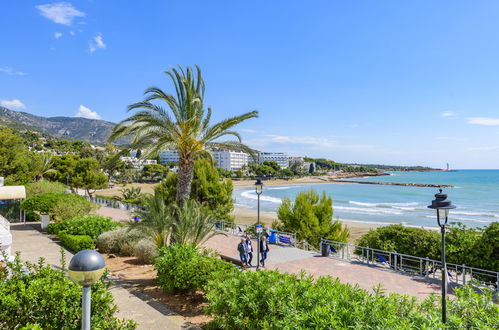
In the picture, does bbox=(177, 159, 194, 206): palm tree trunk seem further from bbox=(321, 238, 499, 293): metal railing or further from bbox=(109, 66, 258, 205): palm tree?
bbox=(321, 238, 499, 293): metal railing

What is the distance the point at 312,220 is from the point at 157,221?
9.66m

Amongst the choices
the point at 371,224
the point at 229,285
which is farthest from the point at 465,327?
the point at 371,224

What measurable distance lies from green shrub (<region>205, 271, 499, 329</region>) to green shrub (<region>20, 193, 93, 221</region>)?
1466 centimetres

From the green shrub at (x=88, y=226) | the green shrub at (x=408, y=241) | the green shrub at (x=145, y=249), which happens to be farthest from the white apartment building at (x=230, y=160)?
the green shrub at (x=145, y=249)

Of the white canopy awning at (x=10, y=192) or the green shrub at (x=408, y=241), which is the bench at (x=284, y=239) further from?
the white canopy awning at (x=10, y=192)

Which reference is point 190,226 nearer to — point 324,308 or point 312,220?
point 324,308

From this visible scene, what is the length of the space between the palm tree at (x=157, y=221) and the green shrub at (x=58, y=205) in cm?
889

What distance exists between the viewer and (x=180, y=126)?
12555 mm

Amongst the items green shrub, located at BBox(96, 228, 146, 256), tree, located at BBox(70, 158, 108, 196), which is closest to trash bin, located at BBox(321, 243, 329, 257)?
green shrub, located at BBox(96, 228, 146, 256)

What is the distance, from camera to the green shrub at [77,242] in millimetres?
12562

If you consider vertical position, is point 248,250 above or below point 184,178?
Answer: below

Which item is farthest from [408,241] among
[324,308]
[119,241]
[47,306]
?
[47,306]

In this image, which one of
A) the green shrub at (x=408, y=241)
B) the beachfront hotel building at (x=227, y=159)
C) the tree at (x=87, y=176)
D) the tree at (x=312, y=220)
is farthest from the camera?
the beachfront hotel building at (x=227, y=159)

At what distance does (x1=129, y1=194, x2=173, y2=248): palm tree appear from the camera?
A: 33.3 feet
